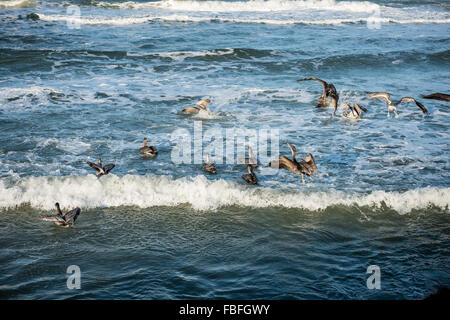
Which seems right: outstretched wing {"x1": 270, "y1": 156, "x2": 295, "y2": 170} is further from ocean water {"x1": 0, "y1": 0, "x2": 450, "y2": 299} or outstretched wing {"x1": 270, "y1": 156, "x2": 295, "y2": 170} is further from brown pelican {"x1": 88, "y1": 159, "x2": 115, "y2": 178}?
brown pelican {"x1": 88, "y1": 159, "x2": 115, "y2": 178}

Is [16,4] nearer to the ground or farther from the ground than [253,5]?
nearer to the ground

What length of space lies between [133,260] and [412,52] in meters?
16.4

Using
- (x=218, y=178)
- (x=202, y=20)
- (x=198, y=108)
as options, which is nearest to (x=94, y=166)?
(x=218, y=178)

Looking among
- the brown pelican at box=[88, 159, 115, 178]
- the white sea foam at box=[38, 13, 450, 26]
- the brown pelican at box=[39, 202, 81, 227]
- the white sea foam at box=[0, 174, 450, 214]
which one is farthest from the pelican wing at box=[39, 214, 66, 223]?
the white sea foam at box=[38, 13, 450, 26]

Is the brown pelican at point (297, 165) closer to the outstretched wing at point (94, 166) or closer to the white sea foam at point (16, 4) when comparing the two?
the outstretched wing at point (94, 166)

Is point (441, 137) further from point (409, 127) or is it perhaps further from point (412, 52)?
point (412, 52)

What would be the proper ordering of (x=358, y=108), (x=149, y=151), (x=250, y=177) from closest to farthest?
(x=250, y=177) < (x=149, y=151) < (x=358, y=108)

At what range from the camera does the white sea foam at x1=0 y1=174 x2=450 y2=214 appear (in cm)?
727

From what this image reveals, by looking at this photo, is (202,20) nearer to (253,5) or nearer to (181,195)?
(253,5)

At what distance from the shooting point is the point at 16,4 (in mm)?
28781

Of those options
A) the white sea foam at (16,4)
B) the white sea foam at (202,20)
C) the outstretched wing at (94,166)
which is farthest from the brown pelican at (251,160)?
the white sea foam at (16,4)

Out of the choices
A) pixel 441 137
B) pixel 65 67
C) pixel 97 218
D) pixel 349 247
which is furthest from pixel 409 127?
pixel 65 67

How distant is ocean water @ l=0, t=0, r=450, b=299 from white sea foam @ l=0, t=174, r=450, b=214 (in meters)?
0.03

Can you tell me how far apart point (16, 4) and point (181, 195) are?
26.4 metres
